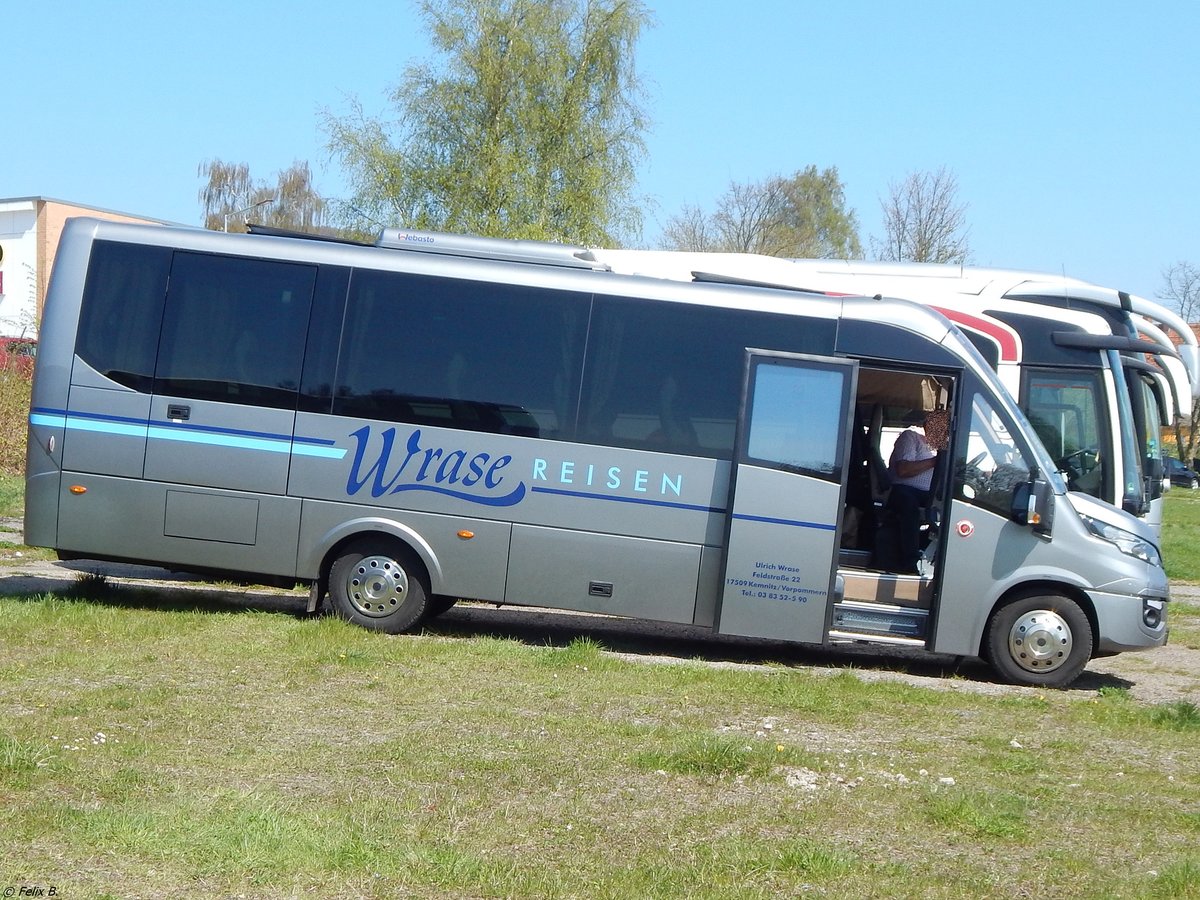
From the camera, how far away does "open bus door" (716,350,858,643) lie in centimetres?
1026

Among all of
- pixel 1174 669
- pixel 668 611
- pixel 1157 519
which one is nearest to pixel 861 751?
pixel 668 611

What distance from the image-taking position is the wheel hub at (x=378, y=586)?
1080 cm

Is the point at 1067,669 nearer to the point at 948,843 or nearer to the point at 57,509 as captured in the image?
the point at 948,843

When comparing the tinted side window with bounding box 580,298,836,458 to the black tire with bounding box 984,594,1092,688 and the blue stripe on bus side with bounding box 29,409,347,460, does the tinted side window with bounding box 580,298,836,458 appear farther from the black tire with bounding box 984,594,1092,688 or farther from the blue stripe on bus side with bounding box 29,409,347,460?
the black tire with bounding box 984,594,1092,688

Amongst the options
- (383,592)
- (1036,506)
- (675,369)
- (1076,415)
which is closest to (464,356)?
(675,369)

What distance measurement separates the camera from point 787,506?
10.3 meters

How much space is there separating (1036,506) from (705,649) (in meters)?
3.18

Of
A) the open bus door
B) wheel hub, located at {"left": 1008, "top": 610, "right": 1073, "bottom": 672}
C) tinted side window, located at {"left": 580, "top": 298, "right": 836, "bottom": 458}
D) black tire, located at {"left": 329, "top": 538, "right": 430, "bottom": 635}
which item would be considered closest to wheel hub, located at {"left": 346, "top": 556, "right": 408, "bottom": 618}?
black tire, located at {"left": 329, "top": 538, "right": 430, "bottom": 635}

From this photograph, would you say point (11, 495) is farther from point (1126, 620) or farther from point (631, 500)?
point (1126, 620)

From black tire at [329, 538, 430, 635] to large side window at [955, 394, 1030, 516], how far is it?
4.44m

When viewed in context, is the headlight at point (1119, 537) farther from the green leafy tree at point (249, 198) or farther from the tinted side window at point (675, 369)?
the green leafy tree at point (249, 198)

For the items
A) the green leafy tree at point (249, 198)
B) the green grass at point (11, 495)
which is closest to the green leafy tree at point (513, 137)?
the green grass at point (11, 495)

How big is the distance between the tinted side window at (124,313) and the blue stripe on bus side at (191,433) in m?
0.33

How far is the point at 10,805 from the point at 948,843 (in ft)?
13.2
